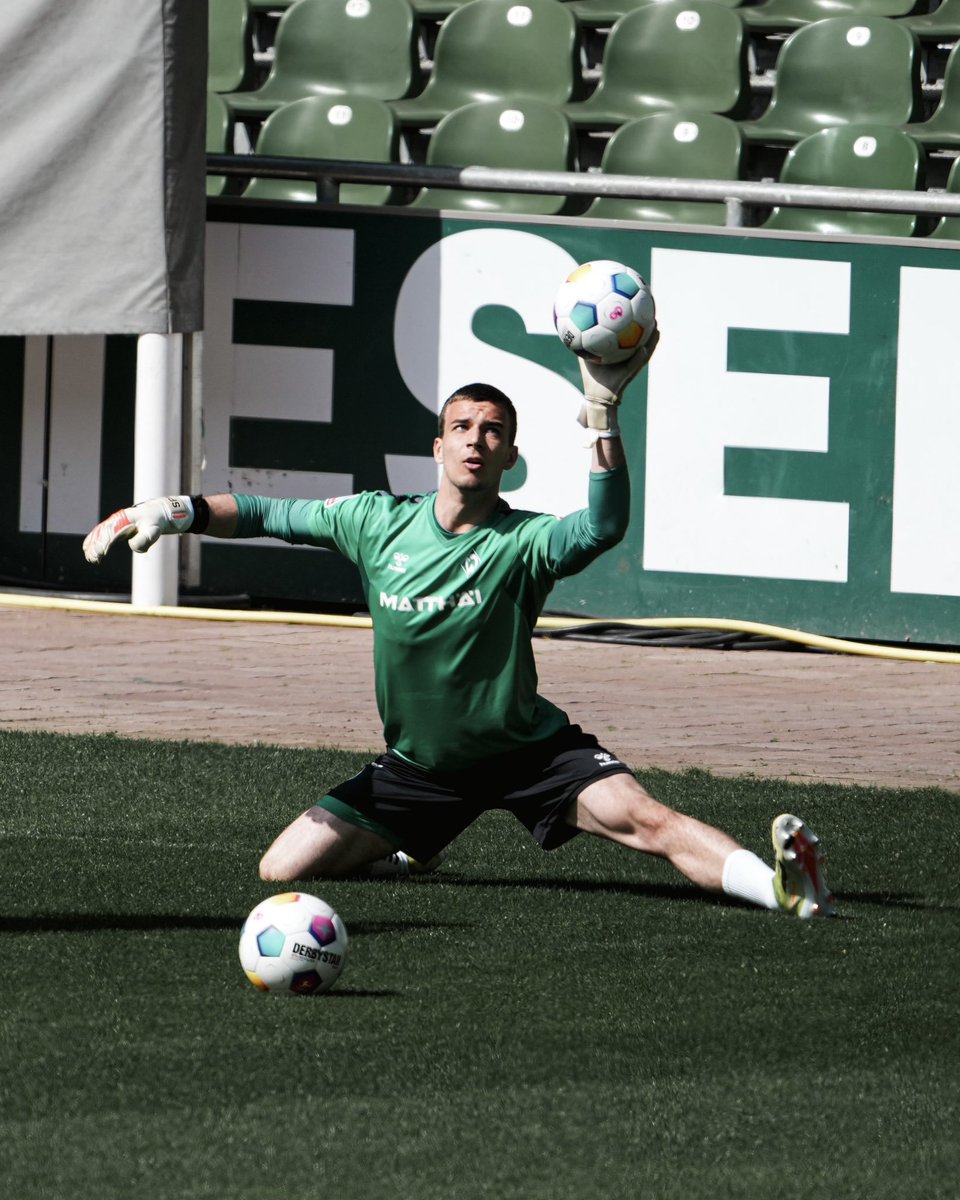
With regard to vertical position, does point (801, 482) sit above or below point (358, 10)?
below

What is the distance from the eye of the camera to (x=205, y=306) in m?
13.2

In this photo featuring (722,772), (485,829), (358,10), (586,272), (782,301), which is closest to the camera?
(586,272)

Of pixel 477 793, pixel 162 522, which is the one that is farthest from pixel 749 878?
pixel 162 522

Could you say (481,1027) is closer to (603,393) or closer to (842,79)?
(603,393)

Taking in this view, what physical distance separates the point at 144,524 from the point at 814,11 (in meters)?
10.0

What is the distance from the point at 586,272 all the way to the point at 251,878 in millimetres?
2196

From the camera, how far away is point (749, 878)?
6.75 m

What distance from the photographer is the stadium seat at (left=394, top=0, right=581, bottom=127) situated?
1512 centimetres

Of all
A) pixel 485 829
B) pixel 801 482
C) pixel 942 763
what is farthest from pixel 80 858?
pixel 801 482

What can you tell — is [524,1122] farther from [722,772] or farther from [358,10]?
[358,10]

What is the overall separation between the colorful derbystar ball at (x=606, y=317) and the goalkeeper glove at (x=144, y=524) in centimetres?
130

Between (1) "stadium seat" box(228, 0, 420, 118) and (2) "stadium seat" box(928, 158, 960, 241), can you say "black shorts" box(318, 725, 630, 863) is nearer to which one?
(2) "stadium seat" box(928, 158, 960, 241)

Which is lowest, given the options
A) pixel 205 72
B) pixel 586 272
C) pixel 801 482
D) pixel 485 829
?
pixel 485 829

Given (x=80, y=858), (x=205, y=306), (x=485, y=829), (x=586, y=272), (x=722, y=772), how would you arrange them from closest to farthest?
(x=586, y=272) < (x=80, y=858) < (x=485, y=829) < (x=722, y=772) < (x=205, y=306)
